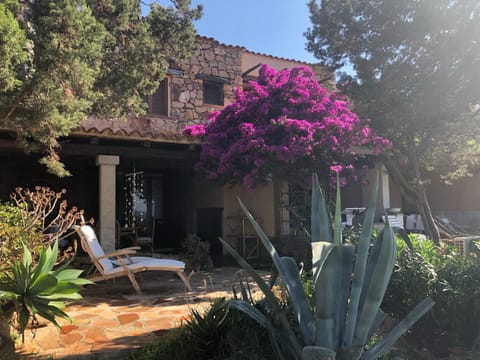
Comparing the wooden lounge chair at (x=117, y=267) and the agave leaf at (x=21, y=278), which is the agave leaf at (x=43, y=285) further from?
the wooden lounge chair at (x=117, y=267)

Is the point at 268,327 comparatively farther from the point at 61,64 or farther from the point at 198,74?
the point at 198,74

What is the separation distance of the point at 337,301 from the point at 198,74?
10851 mm

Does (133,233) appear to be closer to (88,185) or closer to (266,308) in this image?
(88,185)

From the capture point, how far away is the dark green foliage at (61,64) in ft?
14.6

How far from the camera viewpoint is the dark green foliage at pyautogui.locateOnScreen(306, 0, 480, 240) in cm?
687

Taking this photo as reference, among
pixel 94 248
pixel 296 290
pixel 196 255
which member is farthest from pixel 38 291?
pixel 196 255

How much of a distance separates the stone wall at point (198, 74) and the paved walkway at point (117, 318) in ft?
20.8

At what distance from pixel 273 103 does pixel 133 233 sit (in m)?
4.57

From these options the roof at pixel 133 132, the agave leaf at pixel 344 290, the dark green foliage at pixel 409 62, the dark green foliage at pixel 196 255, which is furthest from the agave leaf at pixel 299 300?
the dark green foliage at pixel 409 62

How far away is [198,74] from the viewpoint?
12.1 meters

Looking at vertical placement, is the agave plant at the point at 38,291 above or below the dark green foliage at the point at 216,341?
above

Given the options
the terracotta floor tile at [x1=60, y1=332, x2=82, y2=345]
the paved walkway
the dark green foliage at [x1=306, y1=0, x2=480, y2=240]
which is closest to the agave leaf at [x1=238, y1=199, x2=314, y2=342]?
the paved walkway

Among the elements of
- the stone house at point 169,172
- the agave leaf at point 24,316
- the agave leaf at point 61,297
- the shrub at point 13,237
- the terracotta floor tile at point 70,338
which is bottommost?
the terracotta floor tile at point 70,338

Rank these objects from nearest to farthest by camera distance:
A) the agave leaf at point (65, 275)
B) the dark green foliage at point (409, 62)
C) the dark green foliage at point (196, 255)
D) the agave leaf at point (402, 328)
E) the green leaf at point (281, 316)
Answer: the agave leaf at point (402, 328) < the green leaf at point (281, 316) < the agave leaf at point (65, 275) < the dark green foliage at point (409, 62) < the dark green foliage at point (196, 255)
